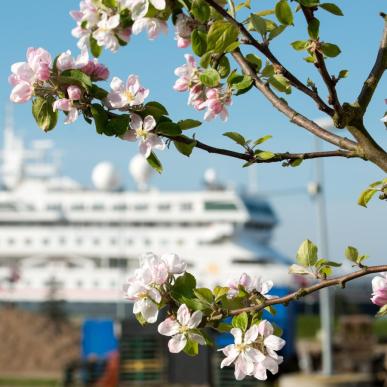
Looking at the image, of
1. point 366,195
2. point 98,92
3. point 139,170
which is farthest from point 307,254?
point 139,170

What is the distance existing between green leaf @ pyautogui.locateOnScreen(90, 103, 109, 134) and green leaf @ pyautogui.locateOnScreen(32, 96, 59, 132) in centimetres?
9

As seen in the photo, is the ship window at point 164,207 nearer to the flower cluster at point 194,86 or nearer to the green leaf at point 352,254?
the flower cluster at point 194,86

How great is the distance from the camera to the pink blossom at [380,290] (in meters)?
1.75

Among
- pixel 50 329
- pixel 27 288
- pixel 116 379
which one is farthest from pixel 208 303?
pixel 27 288

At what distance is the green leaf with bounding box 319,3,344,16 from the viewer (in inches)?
63.1

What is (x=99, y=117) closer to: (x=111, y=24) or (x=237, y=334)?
(x=111, y=24)

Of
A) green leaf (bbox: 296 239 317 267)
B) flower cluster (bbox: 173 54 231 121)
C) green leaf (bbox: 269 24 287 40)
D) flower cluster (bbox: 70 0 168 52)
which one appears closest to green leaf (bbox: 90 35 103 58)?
flower cluster (bbox: 70 0 168 52)

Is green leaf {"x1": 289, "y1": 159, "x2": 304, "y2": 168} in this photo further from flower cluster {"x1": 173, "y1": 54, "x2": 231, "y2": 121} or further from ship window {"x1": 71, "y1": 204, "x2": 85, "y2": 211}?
ship window {"x1": 71, "y1": 204, "x2": 85, "y2": 211}

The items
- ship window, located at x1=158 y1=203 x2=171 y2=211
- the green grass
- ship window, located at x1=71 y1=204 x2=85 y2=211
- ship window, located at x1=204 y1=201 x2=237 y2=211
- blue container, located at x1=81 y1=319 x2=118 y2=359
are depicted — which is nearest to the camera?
blue container, located at x1=81 y1=319 x2=118 y2=359

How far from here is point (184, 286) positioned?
162 centimetres

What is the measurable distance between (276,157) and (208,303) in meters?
0.33

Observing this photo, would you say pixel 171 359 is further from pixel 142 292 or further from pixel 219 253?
pixel 219 253

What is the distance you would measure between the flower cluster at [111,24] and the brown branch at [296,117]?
219 millimetres

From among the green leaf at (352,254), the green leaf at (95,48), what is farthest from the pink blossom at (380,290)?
the green leaf at (95,48)
